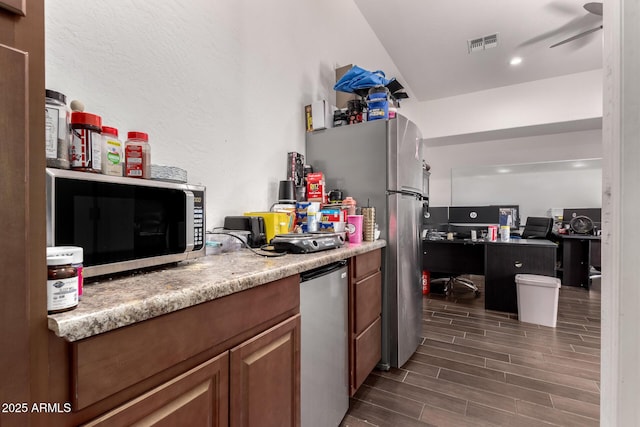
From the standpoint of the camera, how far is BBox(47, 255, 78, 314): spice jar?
500 mm

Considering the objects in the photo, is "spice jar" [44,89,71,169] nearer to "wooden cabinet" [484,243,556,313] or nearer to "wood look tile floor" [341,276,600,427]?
"wood look tile floor" [341,276,600,427]

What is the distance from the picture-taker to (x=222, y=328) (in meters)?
0.76

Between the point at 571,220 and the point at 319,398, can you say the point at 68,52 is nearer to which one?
the point at 319,398

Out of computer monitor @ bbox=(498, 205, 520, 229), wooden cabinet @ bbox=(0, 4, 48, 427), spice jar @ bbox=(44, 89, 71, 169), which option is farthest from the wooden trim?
computer monitor @ bbox=(498, 205, 520, 229)

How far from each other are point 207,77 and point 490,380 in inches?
98.1

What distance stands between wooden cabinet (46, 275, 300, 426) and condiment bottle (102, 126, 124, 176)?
50cm

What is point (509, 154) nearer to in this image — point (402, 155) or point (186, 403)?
point (402, 155)

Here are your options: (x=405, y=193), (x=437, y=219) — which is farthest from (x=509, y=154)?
(x=405, y=193)

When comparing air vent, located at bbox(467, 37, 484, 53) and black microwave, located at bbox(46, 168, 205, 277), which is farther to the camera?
air vent, located at bbox(467, 37, 484, 53)

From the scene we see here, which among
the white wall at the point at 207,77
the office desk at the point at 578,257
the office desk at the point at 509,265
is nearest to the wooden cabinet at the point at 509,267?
the office desk at the point at 509,265

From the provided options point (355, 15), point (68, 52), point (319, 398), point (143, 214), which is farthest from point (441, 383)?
point (355, 15)

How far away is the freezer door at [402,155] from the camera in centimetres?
190

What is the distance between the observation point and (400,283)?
197 cm

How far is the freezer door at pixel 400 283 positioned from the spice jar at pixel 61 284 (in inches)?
67.0
